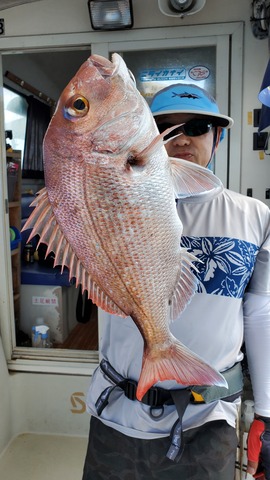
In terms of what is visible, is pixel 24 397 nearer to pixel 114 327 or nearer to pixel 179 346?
pixel 114 327

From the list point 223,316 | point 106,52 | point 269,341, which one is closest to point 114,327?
point 223,316

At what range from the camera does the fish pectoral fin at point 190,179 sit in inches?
35.2

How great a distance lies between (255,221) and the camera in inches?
49.9

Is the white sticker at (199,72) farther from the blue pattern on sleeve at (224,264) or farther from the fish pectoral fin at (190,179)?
the fish pectoral fin at (190,179)

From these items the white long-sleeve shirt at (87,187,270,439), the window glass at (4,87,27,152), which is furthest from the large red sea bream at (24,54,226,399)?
the window glass at (4,87,27,152)

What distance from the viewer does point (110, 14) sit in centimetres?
255

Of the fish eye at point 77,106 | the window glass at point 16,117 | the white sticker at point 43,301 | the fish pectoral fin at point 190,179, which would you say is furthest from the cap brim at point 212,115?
the window glass at point 16,117

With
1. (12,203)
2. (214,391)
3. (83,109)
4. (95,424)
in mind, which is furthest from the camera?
(12,203)

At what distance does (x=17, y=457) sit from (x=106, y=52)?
3093 mm

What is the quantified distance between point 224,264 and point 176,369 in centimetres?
43

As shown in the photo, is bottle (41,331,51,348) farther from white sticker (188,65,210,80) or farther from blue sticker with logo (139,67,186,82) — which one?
white sticker (188,65,210,80)

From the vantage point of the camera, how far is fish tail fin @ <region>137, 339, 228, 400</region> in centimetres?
91

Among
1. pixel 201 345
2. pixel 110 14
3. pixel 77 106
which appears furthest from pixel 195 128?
pixel 110 14

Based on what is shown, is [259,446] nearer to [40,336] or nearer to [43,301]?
[40,336]
